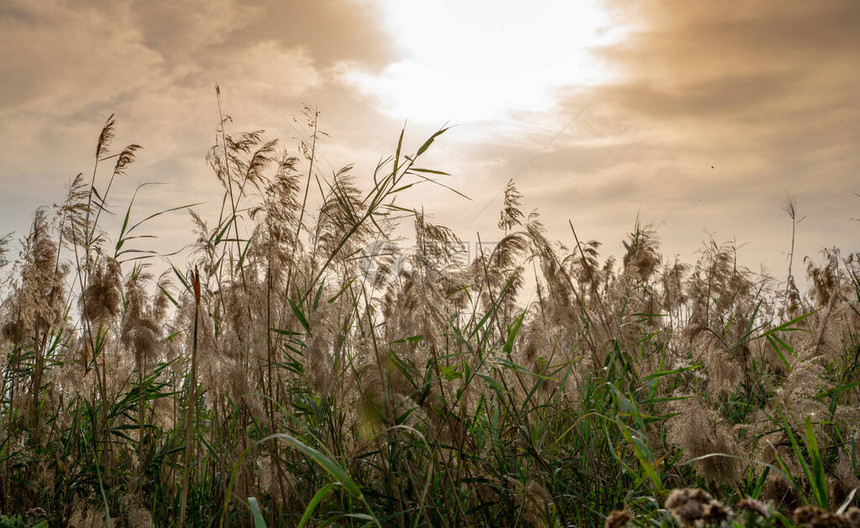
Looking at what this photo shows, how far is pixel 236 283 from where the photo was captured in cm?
361

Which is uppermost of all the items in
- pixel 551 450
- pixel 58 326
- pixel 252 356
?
pixel 58 326

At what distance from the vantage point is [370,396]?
261cm

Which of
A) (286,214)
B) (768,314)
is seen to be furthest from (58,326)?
(768,314)

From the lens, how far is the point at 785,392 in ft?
10.1

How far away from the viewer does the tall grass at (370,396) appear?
9.02 ft

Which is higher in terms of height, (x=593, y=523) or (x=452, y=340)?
(x=452, y=340)

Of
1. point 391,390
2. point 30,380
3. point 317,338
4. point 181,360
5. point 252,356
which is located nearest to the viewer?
point 391,390

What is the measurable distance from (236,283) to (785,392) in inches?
114

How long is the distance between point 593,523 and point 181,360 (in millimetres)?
2497

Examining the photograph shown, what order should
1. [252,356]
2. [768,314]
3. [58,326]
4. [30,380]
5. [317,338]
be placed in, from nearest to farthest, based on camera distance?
[317,338], [252,356], [30,380], [58,326], [768,314]

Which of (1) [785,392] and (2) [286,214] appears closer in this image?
(1) [785,392]

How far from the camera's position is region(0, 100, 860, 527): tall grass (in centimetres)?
275

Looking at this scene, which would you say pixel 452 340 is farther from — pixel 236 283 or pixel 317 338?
pixel 236 283

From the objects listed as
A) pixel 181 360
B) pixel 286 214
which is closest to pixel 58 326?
pixel 181 360
